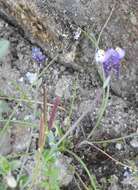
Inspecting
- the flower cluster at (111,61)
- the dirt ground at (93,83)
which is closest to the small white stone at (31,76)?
the dirt ground at (93,83)

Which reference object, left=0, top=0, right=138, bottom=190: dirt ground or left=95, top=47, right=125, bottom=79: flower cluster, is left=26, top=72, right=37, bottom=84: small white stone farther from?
left=95, top=47, right=125, bottom=79: flower cluster

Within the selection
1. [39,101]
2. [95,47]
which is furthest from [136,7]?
[39,101]

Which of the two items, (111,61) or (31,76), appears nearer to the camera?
(111,61)

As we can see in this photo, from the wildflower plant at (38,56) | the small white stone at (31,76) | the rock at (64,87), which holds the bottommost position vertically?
the rock at (64,87)

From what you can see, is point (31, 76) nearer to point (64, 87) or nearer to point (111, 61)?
point (64, 87)

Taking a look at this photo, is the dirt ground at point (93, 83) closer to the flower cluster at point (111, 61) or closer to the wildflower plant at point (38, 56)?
the wildflower plant at point (38, 56)

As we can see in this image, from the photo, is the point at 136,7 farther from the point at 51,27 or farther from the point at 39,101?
the point at 39,101

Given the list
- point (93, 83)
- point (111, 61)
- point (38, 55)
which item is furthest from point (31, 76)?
point (111, 61)

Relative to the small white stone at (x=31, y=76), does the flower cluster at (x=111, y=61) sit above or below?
above
